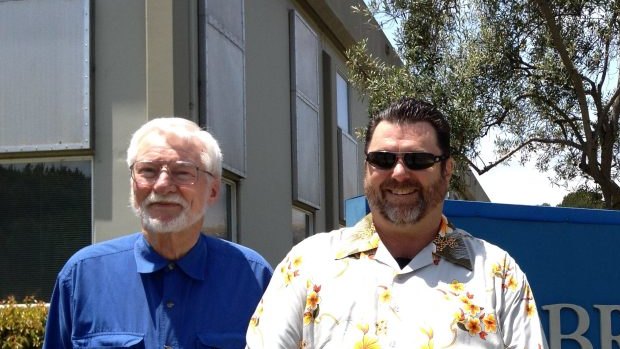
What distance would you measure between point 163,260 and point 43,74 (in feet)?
20.8

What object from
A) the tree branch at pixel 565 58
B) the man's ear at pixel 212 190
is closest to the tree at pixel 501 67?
the tree branch at pixel 565 58

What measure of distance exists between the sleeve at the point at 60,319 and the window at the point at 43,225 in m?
5.77

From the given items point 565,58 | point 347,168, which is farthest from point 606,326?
point 347,168

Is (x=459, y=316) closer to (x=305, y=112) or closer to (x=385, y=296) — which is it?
(x=385, y=296)

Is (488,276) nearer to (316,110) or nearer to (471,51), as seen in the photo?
(471,51)

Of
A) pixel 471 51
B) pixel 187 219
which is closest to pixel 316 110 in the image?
pixel 471 51

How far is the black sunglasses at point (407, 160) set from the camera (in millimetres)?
3148

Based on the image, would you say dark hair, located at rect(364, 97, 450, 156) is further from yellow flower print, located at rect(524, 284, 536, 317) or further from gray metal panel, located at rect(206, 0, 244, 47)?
gray metal panel, located at rect(206, 0, 244, 47)

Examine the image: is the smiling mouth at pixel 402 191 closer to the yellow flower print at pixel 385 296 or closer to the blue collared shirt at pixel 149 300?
the yellow flower print at pixel 385 296

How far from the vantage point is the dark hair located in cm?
321

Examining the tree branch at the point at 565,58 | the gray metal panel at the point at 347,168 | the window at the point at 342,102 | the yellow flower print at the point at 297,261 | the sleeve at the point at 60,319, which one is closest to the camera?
the yellow flower print at the point at 297,261

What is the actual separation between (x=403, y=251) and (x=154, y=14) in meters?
6.73

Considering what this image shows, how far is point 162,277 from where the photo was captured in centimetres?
368

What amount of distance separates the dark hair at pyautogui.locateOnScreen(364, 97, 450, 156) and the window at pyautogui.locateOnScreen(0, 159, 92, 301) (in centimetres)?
660
